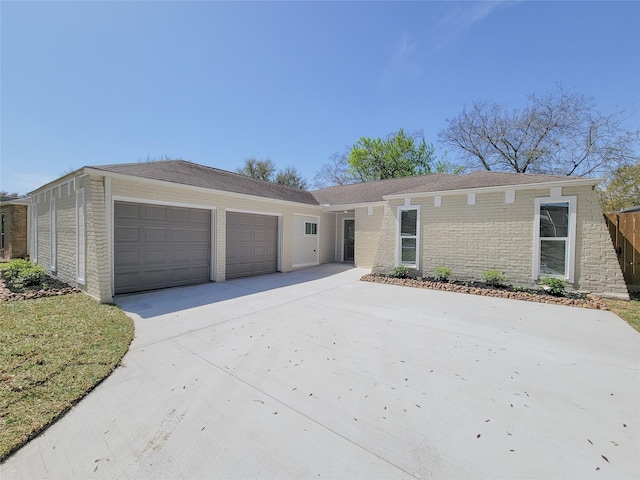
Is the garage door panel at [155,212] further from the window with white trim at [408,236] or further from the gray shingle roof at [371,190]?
the gray shingle roof at [371,190]

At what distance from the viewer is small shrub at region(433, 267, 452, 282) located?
852 centimetres

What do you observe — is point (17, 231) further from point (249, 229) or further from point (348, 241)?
point (348, 241)

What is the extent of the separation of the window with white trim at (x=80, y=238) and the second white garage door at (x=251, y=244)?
369 cm

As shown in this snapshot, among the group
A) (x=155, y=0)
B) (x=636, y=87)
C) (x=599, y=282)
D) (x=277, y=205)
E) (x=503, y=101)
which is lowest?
(x=599, y=282)

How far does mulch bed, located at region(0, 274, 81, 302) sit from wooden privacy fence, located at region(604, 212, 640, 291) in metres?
14.5

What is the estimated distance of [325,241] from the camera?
13977mm

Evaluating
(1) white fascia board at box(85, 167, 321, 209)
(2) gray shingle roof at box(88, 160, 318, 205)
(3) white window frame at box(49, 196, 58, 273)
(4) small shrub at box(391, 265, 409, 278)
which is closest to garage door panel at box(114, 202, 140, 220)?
(1) white fascia board at box(85, 167, 321, 209)

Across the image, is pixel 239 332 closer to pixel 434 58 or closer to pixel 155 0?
pixel 155 0

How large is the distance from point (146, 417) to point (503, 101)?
25.5 m

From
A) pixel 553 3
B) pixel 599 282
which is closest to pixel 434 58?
pixel 553 3

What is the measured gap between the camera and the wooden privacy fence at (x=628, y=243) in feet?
23.9

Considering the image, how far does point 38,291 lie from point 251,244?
5.68 meters

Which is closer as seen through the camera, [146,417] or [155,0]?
[146,417]

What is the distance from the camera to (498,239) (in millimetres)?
8039
